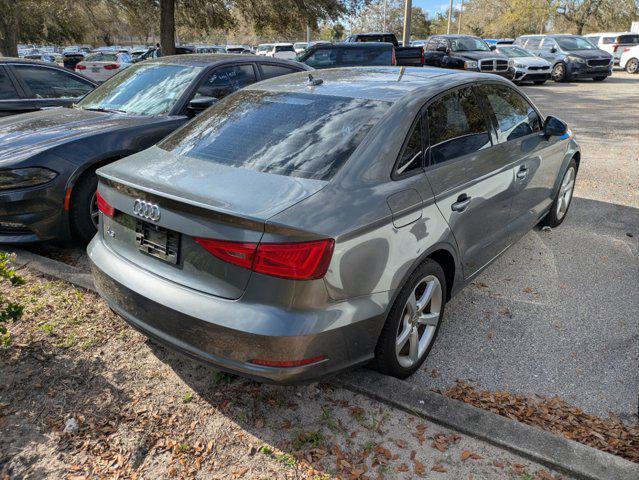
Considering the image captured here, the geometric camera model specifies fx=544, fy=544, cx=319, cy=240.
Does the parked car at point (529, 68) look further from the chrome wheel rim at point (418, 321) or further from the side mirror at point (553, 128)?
the chrome wheel rim at point (418, 321)

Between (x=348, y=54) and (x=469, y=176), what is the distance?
35.9 ft

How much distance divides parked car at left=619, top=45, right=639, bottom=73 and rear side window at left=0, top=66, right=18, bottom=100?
28323 millimetres

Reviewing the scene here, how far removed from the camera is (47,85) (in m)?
7.45

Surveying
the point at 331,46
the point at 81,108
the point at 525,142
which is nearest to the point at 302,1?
the point at 331,46

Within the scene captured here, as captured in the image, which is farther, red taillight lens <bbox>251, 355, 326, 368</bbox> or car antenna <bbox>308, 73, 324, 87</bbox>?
car antenna <bbox>308, 73, 324, 87</bbox>

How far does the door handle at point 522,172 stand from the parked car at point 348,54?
9250 mm

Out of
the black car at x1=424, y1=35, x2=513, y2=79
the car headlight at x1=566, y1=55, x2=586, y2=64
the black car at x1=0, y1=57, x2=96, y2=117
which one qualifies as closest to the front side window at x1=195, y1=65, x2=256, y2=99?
the black car at x1=0, y1=57, x2=96, y2=117

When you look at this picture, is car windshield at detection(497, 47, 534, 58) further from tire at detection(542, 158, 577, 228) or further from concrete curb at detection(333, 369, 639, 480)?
concrete curb at detection(333, 369, 639, 480)

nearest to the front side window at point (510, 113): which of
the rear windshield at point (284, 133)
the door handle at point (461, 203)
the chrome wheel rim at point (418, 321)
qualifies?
the door handle at point (461, 203)

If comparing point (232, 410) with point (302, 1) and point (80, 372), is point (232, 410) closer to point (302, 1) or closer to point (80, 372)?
point (80, 372)

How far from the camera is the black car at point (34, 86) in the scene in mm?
7105

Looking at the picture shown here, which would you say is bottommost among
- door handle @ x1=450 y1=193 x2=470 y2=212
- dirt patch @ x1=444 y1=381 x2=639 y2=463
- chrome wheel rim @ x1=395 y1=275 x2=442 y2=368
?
dirt patch @ x1=444 y1=381 x2=639 y2=463

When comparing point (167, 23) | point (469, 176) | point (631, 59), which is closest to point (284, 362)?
point (469, 176)

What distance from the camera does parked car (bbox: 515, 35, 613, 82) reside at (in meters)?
21.8
